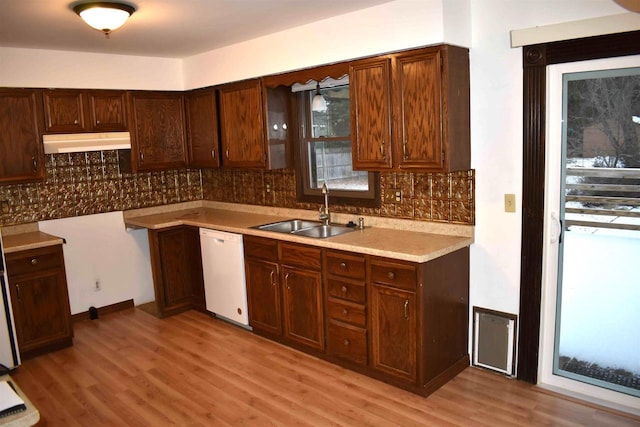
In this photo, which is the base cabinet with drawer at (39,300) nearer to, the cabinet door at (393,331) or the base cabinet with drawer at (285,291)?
the base cabinet with drawer at (285,291)

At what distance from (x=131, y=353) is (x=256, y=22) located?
2738 millimetres

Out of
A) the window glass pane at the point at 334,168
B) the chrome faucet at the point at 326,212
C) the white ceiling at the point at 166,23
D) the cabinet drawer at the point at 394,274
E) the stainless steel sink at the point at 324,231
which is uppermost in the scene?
Result: the white ceiling at the point at 166,23

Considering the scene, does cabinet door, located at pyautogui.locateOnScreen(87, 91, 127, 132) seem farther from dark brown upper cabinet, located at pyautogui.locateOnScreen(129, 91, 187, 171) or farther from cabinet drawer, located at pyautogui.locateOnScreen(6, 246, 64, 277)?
cabinet drawer, located at pyautogui.locateOnScreen(6, 246, 64, 277)

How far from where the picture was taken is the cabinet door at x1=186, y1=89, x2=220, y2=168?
4957 mm

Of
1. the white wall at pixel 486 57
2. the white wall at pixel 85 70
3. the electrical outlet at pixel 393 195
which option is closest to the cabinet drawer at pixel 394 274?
the white wall at pixel 486 57

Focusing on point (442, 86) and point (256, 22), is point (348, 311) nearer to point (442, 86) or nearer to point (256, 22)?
point (442, 86)

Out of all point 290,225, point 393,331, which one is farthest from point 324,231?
point 393,331

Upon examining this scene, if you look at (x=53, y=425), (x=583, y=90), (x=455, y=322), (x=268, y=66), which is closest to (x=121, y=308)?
(x=53, y=425)

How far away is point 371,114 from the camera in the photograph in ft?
11.6

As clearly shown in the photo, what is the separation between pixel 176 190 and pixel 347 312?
2.86m

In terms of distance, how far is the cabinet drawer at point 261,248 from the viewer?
3.99 m

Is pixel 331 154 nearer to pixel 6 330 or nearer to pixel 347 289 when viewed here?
pixel 347 289

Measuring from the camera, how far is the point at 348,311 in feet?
11.5

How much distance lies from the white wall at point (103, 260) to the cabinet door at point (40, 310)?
25.9 inches
